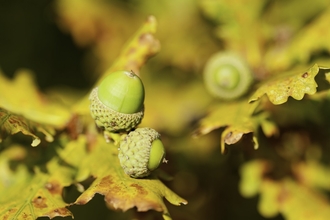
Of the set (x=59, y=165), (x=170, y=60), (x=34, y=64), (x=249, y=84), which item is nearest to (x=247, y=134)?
(x=249, y=84)

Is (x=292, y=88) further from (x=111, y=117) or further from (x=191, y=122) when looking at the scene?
(x=191, y=122)

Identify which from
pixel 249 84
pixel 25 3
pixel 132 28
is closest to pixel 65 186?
pixel 249 84

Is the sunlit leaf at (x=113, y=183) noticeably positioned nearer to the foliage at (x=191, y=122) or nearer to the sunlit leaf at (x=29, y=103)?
the foliage at (x=191, y=122)

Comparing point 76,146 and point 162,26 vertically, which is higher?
point 162,26

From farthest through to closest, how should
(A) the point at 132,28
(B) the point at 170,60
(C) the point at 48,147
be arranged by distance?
(A) the point at 132,28
(B) the point at 170,60
(C) the point at 48,147

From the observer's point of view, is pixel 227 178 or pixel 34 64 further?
pixel 34 64

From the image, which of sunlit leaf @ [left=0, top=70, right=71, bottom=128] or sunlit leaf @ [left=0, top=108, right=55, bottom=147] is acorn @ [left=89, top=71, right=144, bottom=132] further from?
sunlit leaf @ [left=0, top=70, right=71, bottom=128]

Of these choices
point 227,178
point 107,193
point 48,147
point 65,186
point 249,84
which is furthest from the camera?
point 227,178

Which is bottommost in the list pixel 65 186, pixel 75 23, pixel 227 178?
pixel 65 186

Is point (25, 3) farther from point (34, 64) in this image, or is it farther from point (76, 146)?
point (76, 146)
